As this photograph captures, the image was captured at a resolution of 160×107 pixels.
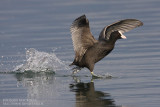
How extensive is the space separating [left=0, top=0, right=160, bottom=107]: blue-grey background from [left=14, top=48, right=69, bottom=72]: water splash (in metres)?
0.29

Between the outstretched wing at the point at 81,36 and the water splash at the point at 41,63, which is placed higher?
the outstretched wing at the point at 81,36

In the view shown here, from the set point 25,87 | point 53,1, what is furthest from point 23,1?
point 25,87

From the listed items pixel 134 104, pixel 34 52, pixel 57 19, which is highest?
pixel 57 19

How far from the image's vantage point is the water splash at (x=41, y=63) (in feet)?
46.3

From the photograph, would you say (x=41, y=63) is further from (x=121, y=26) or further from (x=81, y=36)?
(x=121, y=26)

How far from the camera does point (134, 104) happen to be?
33.8 ft

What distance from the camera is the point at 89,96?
11.2 m

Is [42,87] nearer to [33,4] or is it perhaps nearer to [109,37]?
[109,37]

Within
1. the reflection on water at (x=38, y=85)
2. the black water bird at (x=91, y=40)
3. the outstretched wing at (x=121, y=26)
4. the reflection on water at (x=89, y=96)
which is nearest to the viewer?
the reflection on water at (x=89, y=96)

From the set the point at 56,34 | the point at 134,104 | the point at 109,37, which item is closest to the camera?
the point at 134,104

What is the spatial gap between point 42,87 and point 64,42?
537 centimetres

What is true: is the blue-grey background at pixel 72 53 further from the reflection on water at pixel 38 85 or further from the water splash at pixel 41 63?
the water splash at pixel 41 63

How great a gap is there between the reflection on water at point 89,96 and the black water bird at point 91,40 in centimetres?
117

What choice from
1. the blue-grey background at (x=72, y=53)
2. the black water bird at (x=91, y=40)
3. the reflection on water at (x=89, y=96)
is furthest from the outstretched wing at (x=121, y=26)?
the reflection on water at (x=89, y=96)
